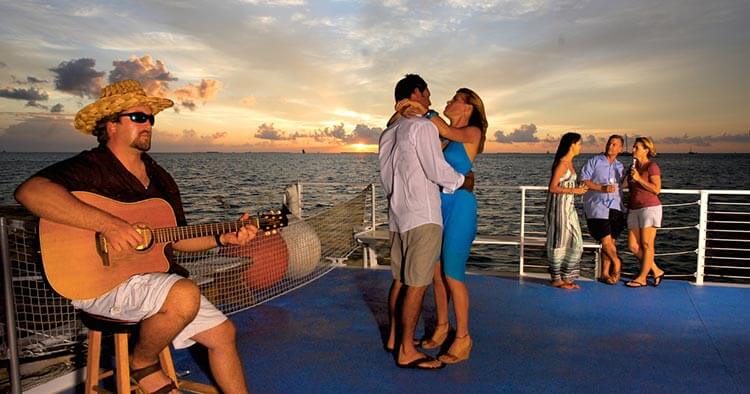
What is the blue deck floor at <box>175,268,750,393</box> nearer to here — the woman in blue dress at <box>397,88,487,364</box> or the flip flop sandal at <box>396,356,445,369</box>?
the flip flop sandal at <box>396,356,445,369</box>

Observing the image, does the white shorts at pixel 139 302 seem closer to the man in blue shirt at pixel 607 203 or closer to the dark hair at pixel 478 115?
the dark hair at pixel 478 115

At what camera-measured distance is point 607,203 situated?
5.79m

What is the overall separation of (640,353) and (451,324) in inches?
58.9

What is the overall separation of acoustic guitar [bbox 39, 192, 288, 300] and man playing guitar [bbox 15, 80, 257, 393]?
3cm

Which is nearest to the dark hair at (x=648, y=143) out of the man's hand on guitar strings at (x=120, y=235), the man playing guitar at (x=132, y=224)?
the man playing guitar at (x=132, y=224)

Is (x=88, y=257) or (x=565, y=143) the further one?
(x=565, y=143)

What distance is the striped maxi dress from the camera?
18.2ft

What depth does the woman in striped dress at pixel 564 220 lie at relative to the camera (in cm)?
543

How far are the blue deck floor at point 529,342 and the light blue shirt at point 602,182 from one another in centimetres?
85

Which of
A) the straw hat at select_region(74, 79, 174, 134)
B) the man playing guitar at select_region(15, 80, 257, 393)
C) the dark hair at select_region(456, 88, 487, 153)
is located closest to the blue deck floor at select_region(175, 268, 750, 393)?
the man playing guitar at select_region(15, 80, 257, 393)

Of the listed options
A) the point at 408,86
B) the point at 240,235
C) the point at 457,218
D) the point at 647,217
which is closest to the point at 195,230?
the point at 240,235

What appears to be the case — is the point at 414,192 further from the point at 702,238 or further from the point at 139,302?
the point at 702,238

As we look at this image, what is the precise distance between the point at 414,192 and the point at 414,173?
0.41ft

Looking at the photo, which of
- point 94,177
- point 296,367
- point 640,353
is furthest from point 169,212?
point 640,353
